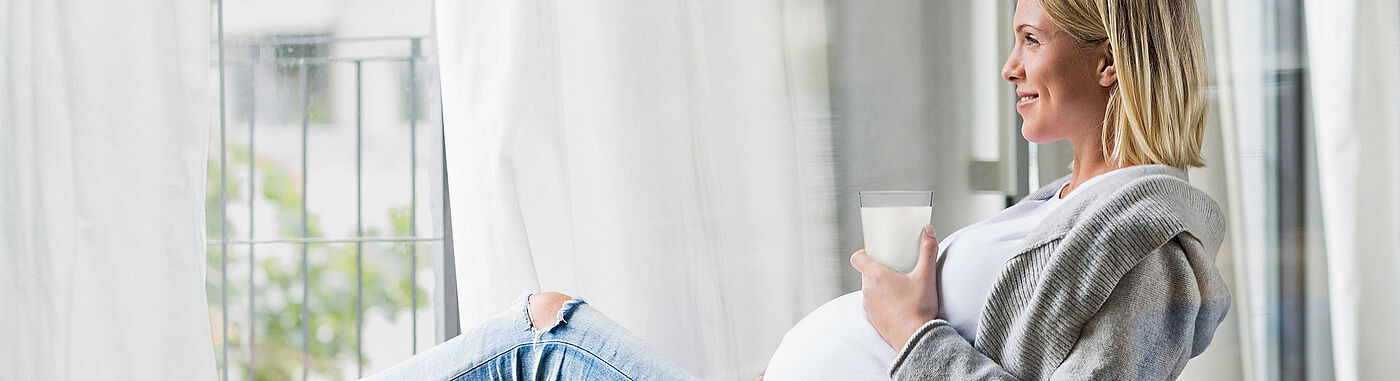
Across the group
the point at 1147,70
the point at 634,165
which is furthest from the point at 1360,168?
the point at 634,165

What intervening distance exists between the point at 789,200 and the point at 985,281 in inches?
12.8

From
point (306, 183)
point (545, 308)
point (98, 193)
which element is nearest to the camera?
point (545, 308)

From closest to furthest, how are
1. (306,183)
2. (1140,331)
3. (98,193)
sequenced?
(1140,331), (98,193), (306,183)

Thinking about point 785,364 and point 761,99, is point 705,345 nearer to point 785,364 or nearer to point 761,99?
point 785,364

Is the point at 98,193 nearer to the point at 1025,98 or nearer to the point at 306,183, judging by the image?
the point at 306,183

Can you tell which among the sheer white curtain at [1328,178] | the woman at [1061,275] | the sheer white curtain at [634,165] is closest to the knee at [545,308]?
the woman at [1061,275]

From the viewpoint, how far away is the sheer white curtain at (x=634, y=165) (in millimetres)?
1212

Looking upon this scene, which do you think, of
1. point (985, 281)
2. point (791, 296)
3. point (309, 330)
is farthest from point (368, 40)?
point (985, 281)

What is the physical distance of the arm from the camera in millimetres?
814

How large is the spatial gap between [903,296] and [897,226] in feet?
0.25

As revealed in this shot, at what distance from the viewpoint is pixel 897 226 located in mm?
979

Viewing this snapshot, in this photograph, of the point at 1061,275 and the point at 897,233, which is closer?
the point at 1061,275

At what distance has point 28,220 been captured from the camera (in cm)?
117

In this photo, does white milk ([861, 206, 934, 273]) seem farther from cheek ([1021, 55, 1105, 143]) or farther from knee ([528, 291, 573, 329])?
knee ([528, 291, 573, 329])
